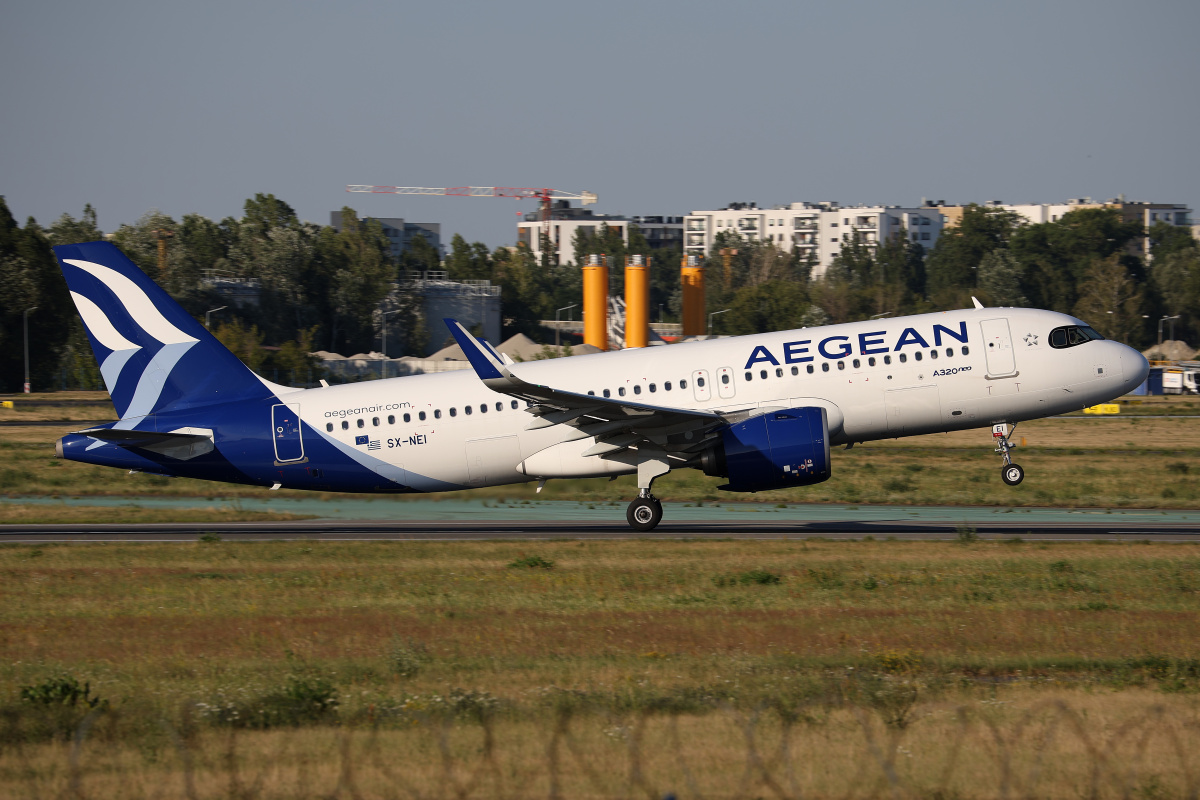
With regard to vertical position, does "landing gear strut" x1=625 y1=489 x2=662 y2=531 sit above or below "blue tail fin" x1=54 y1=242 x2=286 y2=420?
below

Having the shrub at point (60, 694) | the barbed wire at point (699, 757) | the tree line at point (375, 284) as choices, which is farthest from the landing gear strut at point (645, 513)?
the tree line at point (375, 284)

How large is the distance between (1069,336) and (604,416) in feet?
37.1

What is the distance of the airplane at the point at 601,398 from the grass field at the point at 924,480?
2.73 m

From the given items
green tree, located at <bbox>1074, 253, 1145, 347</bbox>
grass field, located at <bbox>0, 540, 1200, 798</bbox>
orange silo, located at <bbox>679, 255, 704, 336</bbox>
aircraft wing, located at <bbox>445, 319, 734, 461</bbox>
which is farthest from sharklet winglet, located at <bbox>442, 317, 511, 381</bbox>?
green tree, located at <bbox>1074, 253, 1145, 347</bbox>

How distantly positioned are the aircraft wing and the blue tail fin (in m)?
7.33

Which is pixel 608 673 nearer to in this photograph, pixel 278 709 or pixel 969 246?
pixel 278 709

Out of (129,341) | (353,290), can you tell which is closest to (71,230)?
(353,290)

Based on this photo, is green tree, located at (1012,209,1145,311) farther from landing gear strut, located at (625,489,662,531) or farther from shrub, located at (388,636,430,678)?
shrub, located at (388,636,430,678)

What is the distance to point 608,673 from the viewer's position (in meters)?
13.4

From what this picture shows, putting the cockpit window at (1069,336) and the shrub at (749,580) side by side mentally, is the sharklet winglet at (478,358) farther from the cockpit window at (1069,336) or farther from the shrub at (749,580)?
the cockpit window at (1069,336)

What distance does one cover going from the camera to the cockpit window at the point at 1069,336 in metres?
Result: 26.9

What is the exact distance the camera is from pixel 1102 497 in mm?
34031

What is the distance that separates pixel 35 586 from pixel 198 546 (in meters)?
5.28

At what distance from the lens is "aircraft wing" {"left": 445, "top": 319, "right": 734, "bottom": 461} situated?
23.7m
